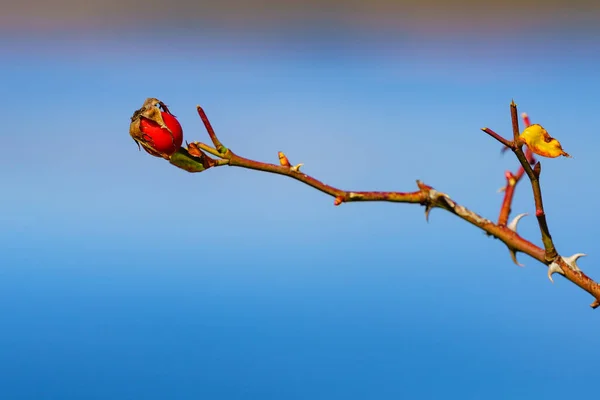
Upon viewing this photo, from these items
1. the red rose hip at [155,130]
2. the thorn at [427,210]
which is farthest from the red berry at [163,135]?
the thorn at [427,210]

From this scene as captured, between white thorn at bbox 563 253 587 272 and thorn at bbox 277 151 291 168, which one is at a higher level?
thorn at bbox 277 151 291 168

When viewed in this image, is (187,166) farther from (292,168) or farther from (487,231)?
(487,231)

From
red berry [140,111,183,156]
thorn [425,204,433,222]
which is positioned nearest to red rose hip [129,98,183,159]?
red berry [140,111,183,156]

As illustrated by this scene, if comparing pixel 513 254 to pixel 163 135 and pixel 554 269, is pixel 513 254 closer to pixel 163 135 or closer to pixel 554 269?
→ pixel 554 269

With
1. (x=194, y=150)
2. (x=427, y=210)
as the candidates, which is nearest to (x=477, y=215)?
(x=427, y=210)

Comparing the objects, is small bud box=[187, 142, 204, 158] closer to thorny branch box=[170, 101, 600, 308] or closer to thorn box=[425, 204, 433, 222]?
thorny branch box=[170, 101, 600, 308]
